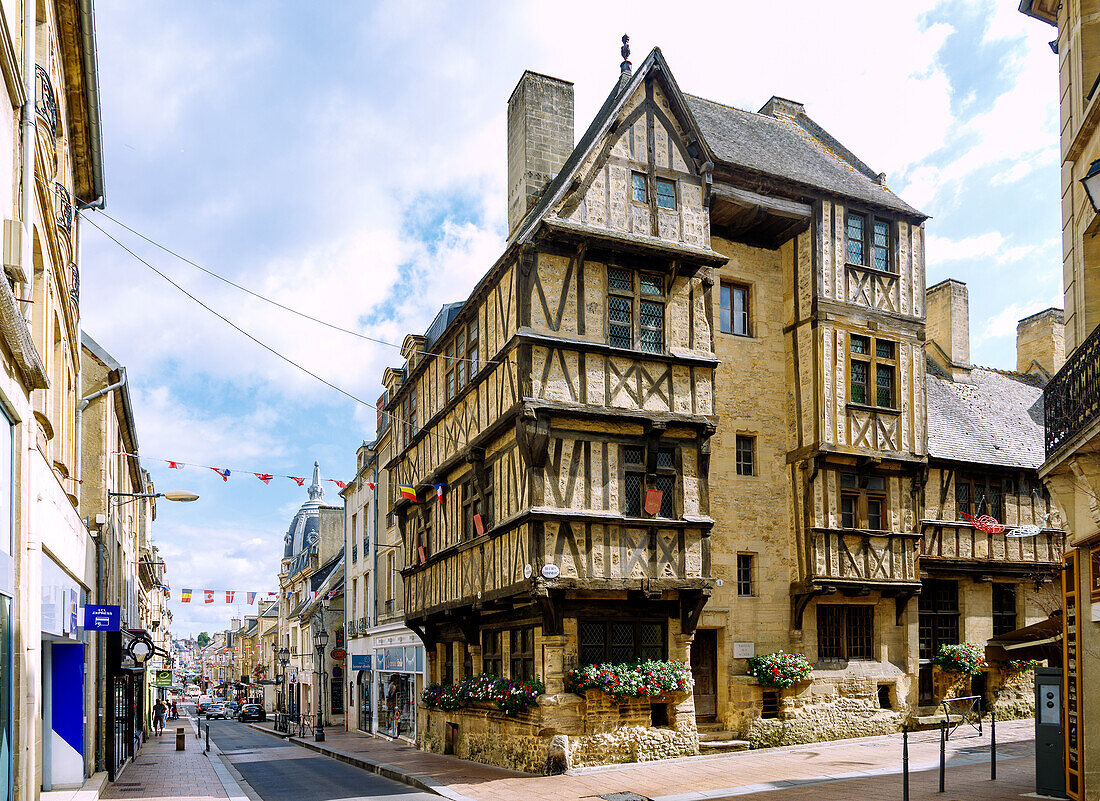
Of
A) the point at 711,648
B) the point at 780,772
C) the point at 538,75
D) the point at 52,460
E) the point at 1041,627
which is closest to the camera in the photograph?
the point at 52,460

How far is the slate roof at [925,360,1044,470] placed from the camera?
2152 centimetres

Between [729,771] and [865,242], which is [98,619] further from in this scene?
[865,242]

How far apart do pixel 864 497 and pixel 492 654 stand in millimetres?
8038

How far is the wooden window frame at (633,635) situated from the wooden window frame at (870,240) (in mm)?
8553

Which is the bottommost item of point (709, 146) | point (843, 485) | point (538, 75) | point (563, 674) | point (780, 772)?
point (780, 772)

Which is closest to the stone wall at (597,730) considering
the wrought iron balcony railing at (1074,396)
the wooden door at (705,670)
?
the wooden door at (705,670)

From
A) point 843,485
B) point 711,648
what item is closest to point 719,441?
point 843,485

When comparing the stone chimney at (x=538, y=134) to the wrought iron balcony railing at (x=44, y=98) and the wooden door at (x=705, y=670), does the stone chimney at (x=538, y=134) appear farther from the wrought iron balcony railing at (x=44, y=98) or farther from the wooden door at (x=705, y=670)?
the wrought iron balcony railing at (x=44, y=98)

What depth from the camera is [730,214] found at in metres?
19.7

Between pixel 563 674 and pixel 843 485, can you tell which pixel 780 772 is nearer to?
pixel 563 674

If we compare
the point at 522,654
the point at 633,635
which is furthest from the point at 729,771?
the point at 522,654

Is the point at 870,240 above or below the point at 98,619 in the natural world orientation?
above

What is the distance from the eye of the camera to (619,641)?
664 inches

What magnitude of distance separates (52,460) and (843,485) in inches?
560
